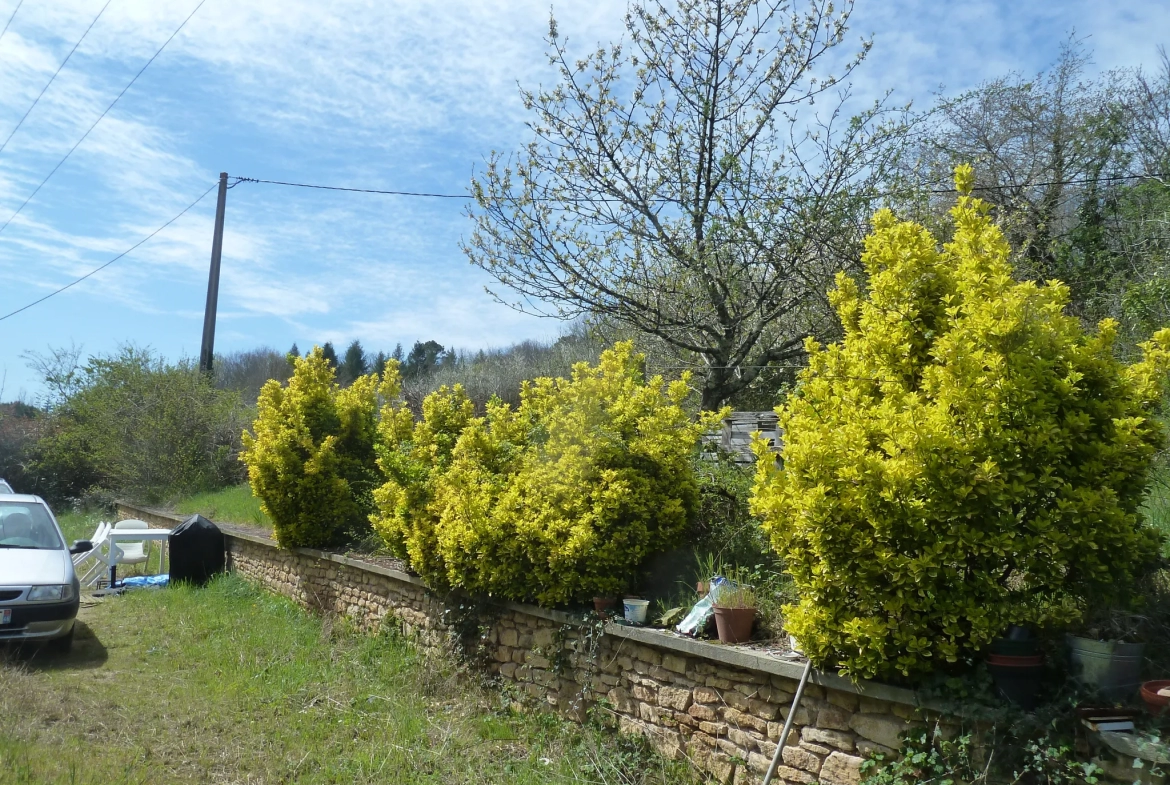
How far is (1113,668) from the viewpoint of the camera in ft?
11.6

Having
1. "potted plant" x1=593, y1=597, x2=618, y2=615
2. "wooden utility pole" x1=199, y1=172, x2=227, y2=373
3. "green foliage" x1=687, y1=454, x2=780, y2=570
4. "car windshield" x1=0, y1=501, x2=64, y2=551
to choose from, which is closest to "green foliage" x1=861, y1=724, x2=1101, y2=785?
"green foliage" x1=687, y1=454, x2=780, y2=570

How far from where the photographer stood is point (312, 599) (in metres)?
10.4

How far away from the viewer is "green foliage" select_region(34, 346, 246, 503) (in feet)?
68.5

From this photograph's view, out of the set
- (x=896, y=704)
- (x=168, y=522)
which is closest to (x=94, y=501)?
(x=168, y=522)

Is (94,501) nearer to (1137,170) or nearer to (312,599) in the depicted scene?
(312,599)

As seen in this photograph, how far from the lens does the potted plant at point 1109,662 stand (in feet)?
11.6

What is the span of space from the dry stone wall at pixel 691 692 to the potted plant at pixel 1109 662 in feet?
2.34

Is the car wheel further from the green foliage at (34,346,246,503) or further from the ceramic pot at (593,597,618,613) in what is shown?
the green foliage at (34,346,246,503)

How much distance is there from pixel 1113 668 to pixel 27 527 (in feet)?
34.2

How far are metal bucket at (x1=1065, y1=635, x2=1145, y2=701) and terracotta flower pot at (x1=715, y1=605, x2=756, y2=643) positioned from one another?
177cm

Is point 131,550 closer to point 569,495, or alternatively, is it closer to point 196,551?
point 196,551

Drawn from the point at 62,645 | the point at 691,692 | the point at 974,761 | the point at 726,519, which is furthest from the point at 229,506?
the point at 974,761

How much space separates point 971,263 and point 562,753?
3849 millimetres

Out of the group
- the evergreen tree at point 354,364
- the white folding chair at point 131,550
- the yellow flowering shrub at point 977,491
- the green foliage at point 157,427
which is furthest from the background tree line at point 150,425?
the evergreen tree at point 354,364
